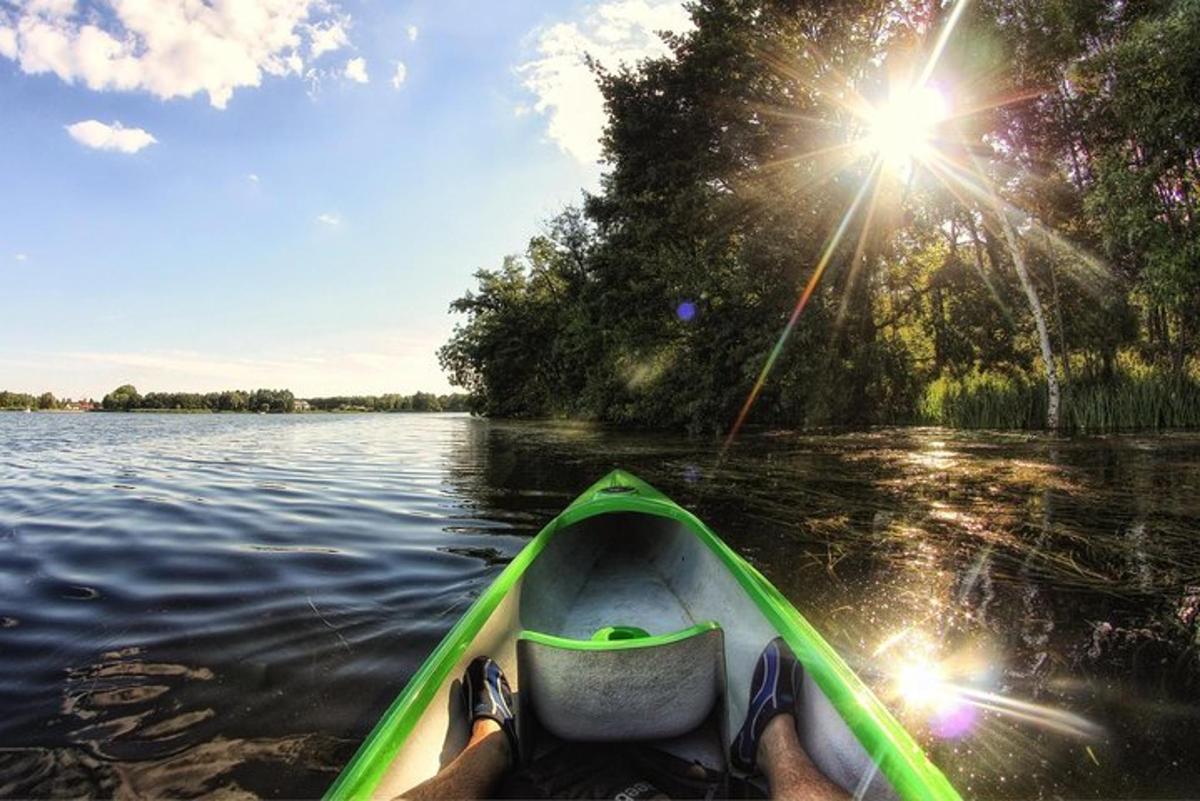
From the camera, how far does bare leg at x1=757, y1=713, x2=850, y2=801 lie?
6.03 ft

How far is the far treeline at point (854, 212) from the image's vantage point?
16391mm

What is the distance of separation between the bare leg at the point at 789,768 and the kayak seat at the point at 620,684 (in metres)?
0.27

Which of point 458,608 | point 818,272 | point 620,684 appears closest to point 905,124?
point 818,272

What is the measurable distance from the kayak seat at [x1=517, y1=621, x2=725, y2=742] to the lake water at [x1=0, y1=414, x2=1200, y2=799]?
2.92 feet

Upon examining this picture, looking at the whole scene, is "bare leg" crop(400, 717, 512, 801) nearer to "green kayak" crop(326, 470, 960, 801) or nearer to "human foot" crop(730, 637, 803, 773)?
"green kayak" crop(326, 470, 960, 801)

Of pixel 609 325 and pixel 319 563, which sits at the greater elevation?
pixel 609 325

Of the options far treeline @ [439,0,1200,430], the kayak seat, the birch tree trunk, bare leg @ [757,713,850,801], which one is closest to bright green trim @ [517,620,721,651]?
the kayak seat

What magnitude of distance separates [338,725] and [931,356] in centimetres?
3033

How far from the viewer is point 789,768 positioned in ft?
6.57

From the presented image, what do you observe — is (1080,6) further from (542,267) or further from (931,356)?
(542,267)

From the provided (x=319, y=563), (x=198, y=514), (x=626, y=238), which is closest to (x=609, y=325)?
(x=626, y=238)

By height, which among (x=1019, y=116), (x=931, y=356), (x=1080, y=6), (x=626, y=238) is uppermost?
(x=1080, y=6)

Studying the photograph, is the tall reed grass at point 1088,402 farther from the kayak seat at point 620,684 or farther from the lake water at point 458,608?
A: the kayak seat at point 620,684

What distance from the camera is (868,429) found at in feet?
65.2
